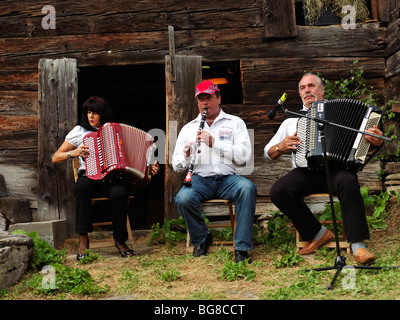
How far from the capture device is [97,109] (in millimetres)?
4516

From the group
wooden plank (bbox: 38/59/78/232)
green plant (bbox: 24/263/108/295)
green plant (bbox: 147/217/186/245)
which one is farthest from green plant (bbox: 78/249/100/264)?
wooden plank (bbox: 38/59/78/232)

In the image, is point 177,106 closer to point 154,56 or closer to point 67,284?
point 154,56

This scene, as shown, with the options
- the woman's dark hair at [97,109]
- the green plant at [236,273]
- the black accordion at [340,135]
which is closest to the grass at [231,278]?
the green plant at [236,273]

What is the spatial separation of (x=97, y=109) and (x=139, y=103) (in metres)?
3.89

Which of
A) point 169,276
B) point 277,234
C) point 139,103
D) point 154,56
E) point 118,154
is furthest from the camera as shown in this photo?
point 139,103

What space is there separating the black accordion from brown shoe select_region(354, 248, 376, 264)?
650 millimetres

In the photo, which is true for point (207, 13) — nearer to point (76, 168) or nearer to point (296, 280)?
point (76, 168)

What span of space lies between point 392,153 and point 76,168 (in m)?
3.40

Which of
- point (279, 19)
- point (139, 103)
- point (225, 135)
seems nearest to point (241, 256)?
point (225, 135)

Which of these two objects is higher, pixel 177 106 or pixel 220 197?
pixel 177 106

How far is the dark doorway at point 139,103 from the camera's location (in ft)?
24.3

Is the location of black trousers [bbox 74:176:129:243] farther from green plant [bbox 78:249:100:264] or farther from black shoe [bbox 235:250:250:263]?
black shoe [bbox 235:250:250:263]

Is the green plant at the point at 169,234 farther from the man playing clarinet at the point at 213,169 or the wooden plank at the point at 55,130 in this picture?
the wooden plank at the point at 55,130

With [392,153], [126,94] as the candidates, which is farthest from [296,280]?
[126,94]
